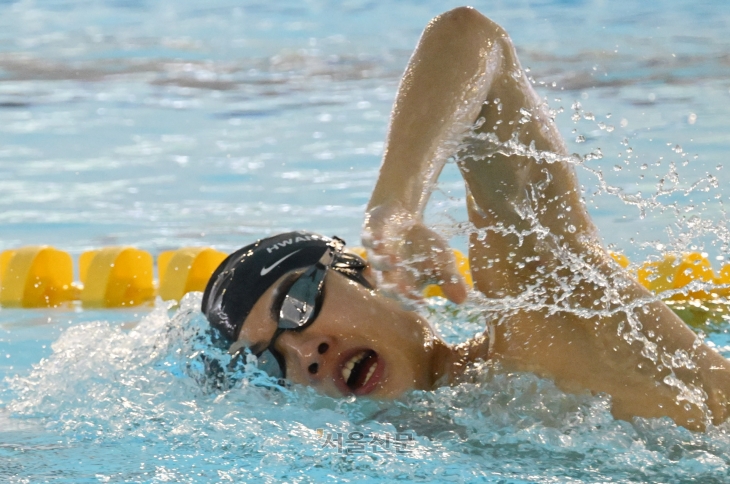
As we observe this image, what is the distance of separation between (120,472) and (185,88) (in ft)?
16.8

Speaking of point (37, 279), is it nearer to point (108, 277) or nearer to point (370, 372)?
point (108, 277)

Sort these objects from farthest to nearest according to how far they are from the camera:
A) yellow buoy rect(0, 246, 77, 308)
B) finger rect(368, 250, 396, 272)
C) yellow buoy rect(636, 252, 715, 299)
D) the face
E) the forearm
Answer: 1. yellow buoy rect(0, 246, 77, 308)
2. yellow buoy rect(636, 252, 715, 299)
3. the face
4. the forearm
5. finger rect(368, 250, 396, 272)

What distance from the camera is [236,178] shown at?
17.9ft

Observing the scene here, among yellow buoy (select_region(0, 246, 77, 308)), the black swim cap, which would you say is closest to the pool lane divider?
yellow buoy (select_region(0, 246, 77, 308))

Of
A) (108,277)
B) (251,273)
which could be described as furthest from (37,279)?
(251,273)

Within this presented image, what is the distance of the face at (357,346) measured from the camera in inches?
76.1

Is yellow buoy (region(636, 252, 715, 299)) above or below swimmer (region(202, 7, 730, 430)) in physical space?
below

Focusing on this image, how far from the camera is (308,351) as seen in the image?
6.45ft

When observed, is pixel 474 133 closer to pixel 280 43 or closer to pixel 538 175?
pixel 538 175

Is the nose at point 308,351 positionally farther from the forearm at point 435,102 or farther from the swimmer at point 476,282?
the forearm at point 435,102

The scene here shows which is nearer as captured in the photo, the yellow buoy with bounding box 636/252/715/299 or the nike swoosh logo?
the nike swoosh logo

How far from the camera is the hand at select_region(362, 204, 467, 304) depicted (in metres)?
1.32

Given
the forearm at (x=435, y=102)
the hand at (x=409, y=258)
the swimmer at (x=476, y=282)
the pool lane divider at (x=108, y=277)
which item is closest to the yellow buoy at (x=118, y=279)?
the pool lane divider at (x=108, y=277)

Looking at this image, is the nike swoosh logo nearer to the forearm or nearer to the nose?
the nose
